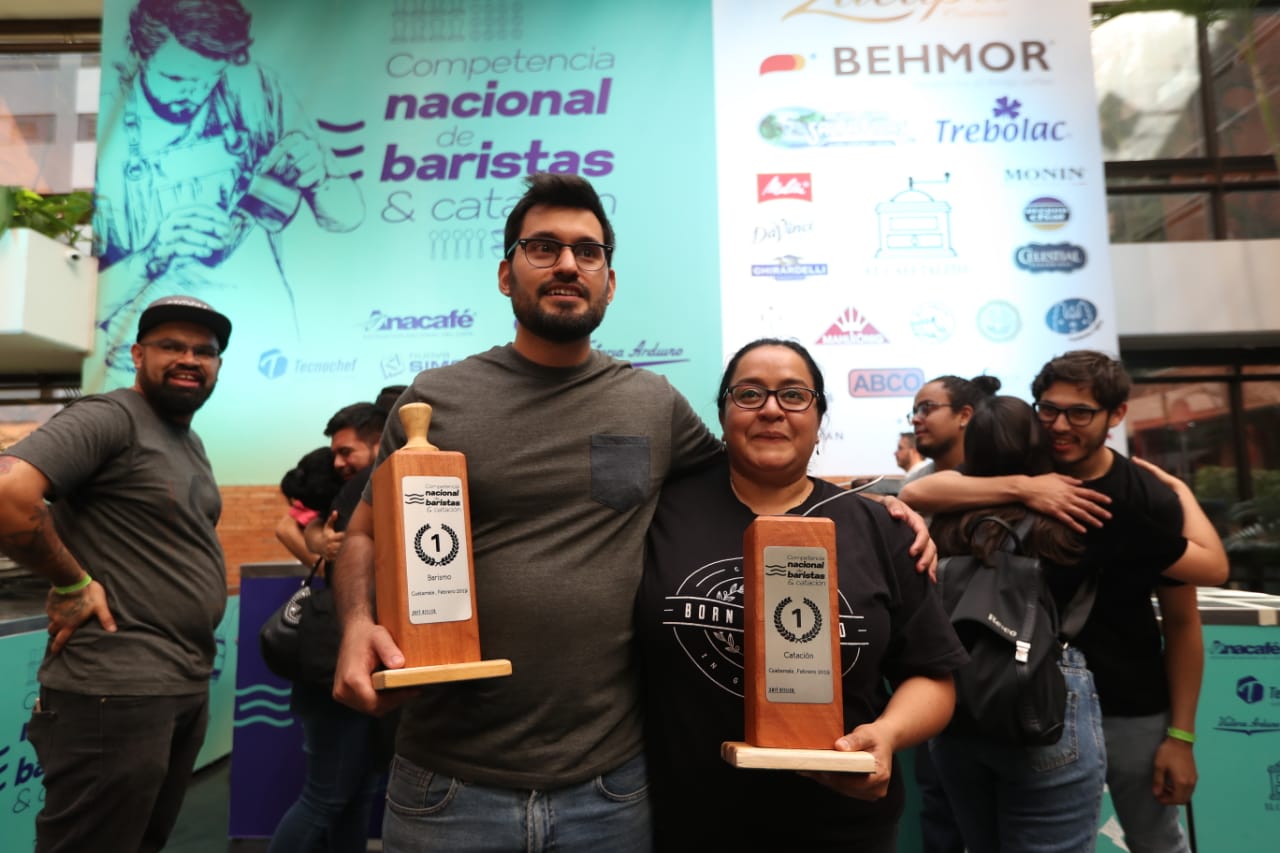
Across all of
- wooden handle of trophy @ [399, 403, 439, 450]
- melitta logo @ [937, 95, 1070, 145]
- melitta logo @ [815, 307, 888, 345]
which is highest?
melitta logo @ [937, 95, 1070, 145]

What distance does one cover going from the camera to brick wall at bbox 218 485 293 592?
14.4ft

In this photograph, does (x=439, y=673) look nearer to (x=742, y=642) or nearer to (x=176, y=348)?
(x=742, y=642)

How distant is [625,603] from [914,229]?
3.73m

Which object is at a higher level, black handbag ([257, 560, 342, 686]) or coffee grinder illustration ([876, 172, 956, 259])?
coffee grinder illustration ([876, 172, 956, 259])

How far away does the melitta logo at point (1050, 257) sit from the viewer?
13.8 feet

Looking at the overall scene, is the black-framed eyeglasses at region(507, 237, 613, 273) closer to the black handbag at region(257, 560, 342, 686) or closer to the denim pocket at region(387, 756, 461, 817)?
the denim pocket at region(387, 756, 461, 817)

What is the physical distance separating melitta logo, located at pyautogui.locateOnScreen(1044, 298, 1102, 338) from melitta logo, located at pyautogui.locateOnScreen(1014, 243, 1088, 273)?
7.8 inches

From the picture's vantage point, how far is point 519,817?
3.47 ft

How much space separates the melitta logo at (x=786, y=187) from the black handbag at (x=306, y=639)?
3145mm

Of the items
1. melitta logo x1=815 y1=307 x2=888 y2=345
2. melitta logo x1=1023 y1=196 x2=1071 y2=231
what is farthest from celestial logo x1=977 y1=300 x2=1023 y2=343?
melitta logo x1=815 y1=307 x2=888 y2=345

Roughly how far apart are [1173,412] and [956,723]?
4.88 meters

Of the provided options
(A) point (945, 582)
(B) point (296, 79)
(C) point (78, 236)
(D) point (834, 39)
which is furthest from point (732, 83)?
(C) point (78, 236)

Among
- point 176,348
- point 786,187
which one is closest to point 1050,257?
point 786,187

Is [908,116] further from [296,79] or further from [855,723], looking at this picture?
[855,723]
